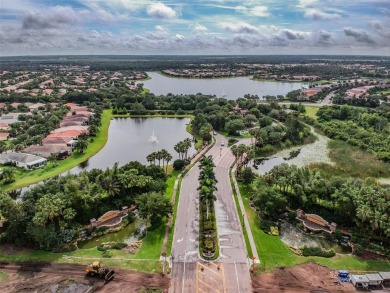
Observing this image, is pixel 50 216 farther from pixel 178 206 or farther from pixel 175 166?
pixel 175 166

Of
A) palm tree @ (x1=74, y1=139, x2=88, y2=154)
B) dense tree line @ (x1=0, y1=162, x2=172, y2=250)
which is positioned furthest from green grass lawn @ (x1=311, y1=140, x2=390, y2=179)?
palm tree @ (x1=74, y1=139, x2=88, y2=154)

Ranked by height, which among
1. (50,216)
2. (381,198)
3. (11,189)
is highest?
(381,198)

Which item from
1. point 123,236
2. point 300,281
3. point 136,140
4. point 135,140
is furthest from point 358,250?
point 135,140

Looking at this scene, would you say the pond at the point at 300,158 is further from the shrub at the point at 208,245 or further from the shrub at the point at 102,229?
the shrub at the point at 102,229

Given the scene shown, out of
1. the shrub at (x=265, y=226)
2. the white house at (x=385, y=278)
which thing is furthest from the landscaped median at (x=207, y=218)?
the white house at (x=385, y=278)

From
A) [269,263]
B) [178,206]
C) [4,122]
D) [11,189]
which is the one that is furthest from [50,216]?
[4,122]

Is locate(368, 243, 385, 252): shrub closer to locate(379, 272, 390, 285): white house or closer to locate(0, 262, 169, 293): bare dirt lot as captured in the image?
locate(379, 272, 390, 285): white house

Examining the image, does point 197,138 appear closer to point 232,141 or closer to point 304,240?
point 232,141
